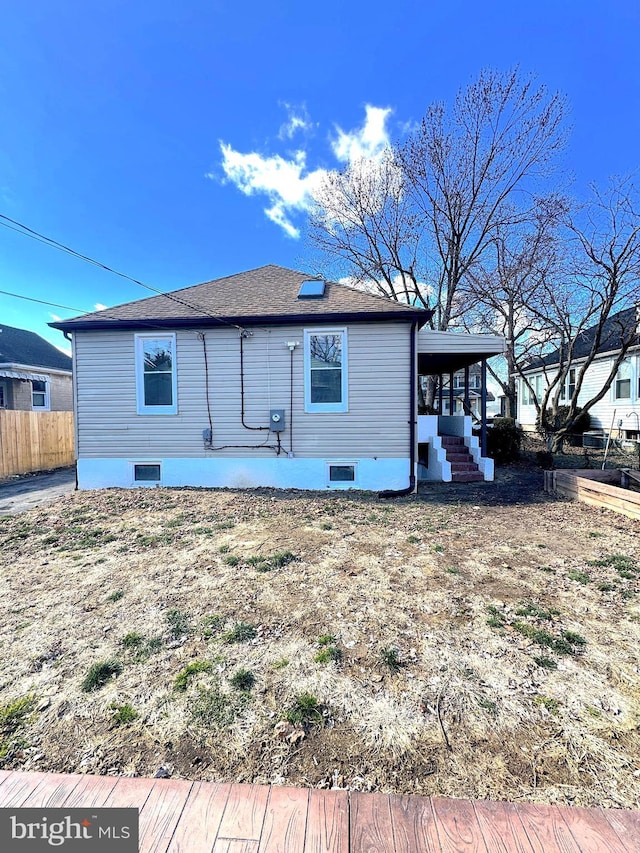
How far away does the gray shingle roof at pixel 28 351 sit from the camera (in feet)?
52.0

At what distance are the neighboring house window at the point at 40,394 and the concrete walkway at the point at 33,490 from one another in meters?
6.13

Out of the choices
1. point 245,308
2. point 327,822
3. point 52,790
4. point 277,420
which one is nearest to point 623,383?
point 277,420

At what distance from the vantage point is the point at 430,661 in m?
2.30

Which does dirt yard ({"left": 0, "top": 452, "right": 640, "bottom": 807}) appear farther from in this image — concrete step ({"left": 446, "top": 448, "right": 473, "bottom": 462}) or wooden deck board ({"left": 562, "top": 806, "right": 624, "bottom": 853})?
concrete step ({"left": 446, "top": 448, "right": 473, "bottom": 462})

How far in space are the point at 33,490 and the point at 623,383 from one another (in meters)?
20.0

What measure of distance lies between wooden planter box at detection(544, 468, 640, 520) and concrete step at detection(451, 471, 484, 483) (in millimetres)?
1332

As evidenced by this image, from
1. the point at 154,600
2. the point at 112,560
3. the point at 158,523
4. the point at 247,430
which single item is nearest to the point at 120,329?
the point at 247,430

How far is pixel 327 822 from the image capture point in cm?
136

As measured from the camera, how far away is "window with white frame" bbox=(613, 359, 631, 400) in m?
13.9

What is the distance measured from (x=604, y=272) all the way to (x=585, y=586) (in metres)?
11.3

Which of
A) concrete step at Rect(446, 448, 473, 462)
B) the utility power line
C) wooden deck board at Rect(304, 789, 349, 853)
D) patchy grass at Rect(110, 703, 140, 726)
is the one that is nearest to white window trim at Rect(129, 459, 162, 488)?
the utility power line

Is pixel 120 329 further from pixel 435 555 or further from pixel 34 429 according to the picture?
pixel 435 555

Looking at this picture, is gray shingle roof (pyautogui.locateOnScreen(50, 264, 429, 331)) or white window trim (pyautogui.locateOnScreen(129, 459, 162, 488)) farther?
white window trim (pyautogui.locateOnScreen(129, 459, 162, 488))

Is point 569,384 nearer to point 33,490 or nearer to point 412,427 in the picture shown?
point 412,427
